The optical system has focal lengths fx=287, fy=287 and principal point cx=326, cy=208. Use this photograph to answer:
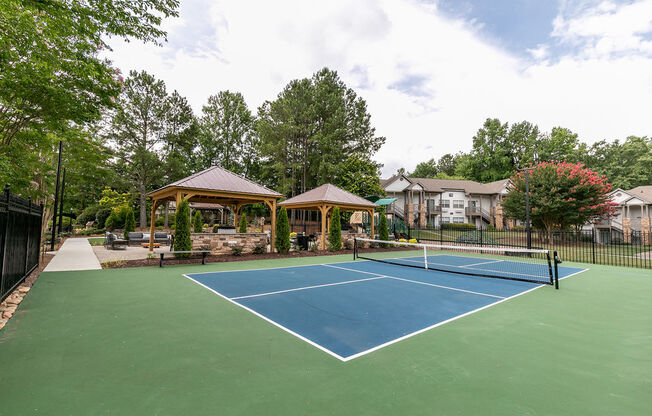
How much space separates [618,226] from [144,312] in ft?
147

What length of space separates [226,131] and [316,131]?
14.7 meters

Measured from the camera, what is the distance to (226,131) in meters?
40.4

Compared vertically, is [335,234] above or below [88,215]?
below

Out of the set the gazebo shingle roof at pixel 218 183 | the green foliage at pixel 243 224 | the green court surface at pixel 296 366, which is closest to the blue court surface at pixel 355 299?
the green court surface at pixel 296 366

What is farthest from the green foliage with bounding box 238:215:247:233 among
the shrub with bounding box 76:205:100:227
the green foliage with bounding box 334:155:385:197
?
the shrub with bounding box 76:205:100:227

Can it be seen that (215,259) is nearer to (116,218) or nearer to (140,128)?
(116,218)

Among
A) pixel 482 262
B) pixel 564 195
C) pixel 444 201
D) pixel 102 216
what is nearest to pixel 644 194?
pixel 564 195

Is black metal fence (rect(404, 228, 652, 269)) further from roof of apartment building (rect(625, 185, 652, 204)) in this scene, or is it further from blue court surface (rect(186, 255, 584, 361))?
blue court surface (rect(186, 255, 584, 361))

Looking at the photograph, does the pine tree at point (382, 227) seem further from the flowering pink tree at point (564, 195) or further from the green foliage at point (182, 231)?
the flowering pink tree at point (564, 195)

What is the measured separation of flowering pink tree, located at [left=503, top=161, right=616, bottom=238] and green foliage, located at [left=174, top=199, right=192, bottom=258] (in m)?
25.2

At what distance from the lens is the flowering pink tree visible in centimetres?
2277

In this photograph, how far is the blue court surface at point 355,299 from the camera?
170 inches

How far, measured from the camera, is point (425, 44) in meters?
12.6

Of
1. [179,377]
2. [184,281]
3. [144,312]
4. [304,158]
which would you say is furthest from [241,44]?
[304,158]
